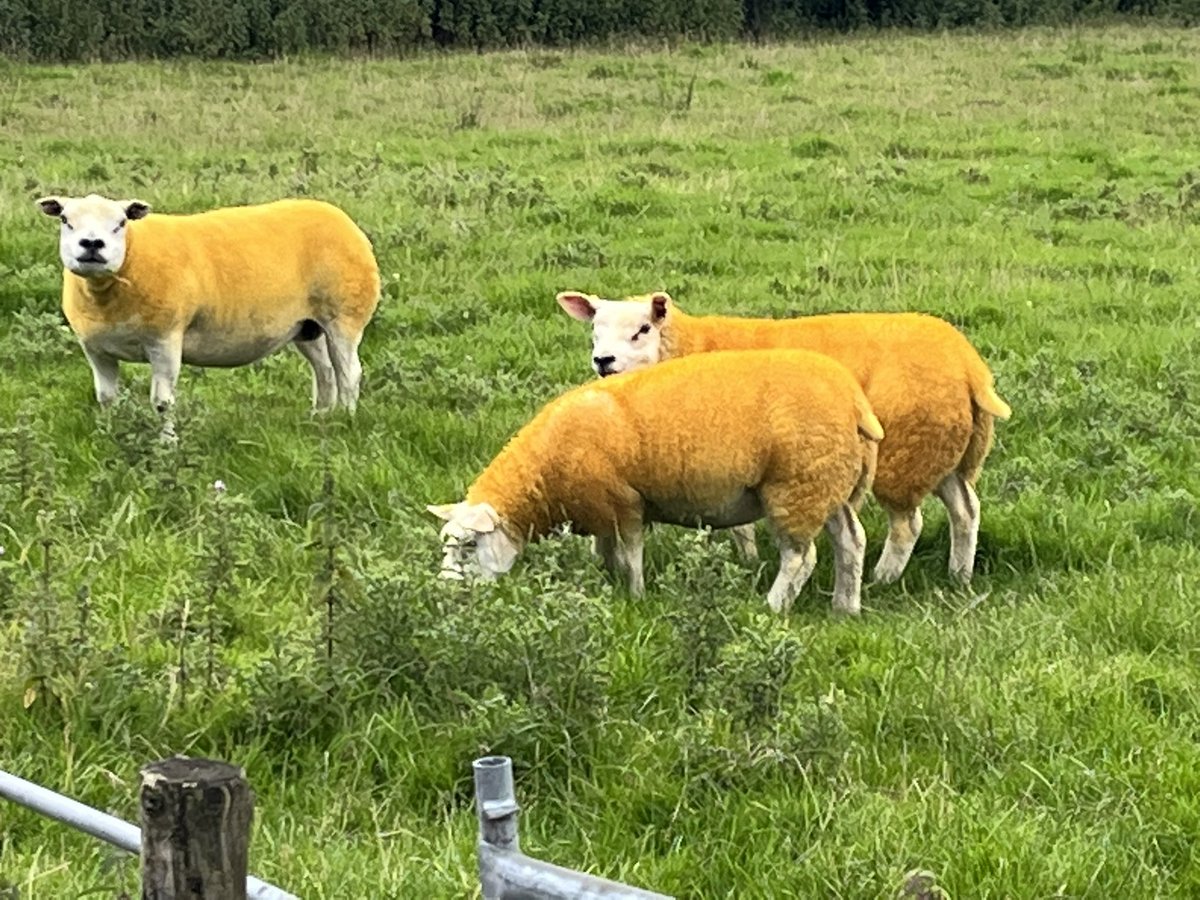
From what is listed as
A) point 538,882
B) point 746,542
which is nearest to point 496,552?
point 746,542

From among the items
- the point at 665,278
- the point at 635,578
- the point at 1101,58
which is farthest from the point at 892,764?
the point at 1101,58

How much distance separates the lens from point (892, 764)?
14.1 ft

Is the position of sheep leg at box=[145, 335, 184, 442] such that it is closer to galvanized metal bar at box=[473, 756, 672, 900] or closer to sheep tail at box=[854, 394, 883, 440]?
sheep tail at box=[854, 394, 883, 440]

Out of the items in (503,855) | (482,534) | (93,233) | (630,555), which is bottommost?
(630,555)

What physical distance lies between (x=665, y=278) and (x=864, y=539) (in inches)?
211

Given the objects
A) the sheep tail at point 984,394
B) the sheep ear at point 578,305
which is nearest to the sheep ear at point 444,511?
the sheep ear at point 578,305

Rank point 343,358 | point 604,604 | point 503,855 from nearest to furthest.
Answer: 1. point 503,855
2. point 604,604
3. point 343,358

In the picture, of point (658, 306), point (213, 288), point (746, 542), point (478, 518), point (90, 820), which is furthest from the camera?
point (213, 288)

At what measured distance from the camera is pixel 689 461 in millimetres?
5980

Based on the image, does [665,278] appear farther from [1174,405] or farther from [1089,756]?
[1089,756]

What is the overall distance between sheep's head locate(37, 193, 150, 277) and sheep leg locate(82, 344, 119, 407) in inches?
20.9

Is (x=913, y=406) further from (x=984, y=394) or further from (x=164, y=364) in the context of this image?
(x=164, y=364)

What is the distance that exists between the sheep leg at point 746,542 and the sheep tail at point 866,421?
0.93 metres

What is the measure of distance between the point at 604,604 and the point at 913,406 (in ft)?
6.85
